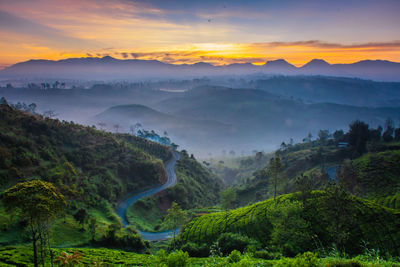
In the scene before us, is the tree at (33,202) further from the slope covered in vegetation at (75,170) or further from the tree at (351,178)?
the tree at (351,178)

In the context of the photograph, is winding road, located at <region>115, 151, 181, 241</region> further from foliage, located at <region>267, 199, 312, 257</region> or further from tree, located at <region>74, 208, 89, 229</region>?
foliage, located at <region>267, 199, 312, 257</region>

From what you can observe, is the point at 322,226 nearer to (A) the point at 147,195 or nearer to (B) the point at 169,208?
(B) the point at 169,208

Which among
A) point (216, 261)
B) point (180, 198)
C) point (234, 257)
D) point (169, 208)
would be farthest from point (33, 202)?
point (180, 198)

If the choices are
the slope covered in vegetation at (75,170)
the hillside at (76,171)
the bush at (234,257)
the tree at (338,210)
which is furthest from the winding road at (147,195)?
the bush at (234,257)

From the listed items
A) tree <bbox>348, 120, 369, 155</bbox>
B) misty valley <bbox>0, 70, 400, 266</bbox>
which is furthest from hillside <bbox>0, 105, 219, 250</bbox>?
tree <bbox>348, 120, 369, 155</bbox>

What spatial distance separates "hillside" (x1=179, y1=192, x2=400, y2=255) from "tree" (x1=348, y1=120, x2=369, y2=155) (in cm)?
6791

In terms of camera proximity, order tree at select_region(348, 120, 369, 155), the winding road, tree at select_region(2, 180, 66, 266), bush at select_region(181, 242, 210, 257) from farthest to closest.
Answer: tree at select_region(348, 120, 369, 155) → the winding road → bush at select_region(181, 242, 210, 257) → tree at select_region(2, 180, 66, 266)

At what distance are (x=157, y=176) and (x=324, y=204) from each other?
213ft

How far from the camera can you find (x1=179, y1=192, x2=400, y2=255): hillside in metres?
23.0

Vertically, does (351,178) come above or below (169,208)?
above

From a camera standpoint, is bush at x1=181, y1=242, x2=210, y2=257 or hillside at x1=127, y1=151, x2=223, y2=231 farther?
hillside at x1=127, y1=151, x2=223, y2=231

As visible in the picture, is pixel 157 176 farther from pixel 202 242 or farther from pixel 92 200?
pixel 202 242

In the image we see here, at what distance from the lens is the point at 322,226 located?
30.4 m

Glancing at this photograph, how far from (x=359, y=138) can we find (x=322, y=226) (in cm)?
7760
